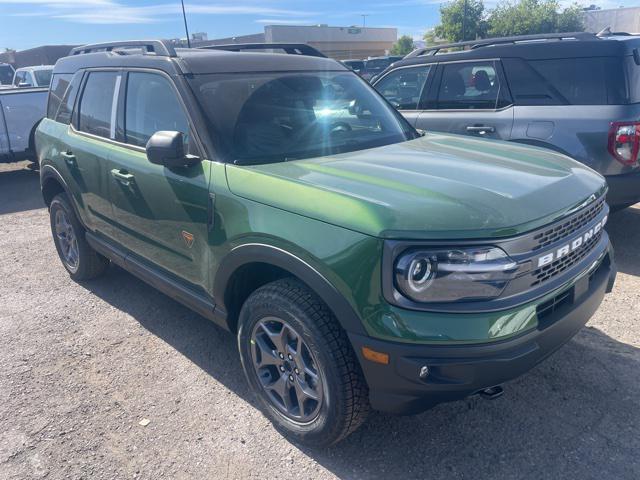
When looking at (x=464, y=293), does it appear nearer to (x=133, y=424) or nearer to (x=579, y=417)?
(x=579, y=417)

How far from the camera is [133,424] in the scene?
117 inches

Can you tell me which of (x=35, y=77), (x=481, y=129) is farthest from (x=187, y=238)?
(x=35, y=77)

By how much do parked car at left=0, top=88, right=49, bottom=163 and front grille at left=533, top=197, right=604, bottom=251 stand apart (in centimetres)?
955

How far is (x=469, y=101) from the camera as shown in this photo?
18.8ft

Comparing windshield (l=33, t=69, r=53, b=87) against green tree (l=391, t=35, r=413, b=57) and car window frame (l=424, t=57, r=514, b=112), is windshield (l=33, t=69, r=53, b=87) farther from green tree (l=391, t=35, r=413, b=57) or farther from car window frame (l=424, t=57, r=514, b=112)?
green tree (l=391, t=35, r=413, b=57)

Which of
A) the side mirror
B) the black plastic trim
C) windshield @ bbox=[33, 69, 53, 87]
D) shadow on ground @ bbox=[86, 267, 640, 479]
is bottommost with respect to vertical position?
shadow on ground @ bbox=[86, 267, 640, 479]

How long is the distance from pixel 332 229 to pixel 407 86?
4.62m

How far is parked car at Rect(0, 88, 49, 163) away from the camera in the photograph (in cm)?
937

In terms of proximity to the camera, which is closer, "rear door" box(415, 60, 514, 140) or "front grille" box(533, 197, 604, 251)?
"front grille" box(533, 197, 604, 251)

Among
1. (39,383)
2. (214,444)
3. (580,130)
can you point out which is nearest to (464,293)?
(214,444)

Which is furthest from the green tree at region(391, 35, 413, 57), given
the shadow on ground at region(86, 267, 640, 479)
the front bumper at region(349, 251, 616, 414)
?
the front bumper at region(349, 251, 616, 414)

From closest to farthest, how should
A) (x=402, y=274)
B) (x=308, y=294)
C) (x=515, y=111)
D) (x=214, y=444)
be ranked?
(x=402, y=274)
(x=308, y=294)
(x=214, y=444)
(x=515, y=111)

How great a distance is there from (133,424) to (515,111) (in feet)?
14.4

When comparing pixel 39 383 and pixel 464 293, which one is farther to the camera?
pixel 39 383
